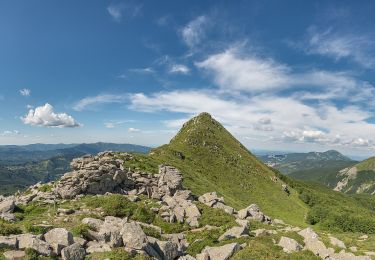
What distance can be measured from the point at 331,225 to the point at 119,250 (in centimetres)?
8573

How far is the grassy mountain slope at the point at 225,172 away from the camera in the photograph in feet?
340

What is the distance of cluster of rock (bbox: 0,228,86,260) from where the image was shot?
23.5 meters

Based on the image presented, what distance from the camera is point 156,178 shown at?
72.9 meters

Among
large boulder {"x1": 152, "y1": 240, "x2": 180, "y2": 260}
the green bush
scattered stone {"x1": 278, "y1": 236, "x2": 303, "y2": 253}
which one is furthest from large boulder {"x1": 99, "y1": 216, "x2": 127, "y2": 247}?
scattered stone {"x1": 278, "y1": 236, "x2": 303, "y2": 253}

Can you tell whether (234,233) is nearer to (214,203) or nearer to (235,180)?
(214,203)

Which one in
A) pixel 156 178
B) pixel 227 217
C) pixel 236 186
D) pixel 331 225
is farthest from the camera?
pixel 236 186

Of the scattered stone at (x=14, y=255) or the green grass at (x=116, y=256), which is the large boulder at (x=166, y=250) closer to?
the green grass at (x=116, y=256)

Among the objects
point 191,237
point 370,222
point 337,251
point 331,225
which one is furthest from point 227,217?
point 370,222

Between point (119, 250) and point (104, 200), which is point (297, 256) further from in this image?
point (104, 200)

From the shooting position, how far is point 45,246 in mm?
24062

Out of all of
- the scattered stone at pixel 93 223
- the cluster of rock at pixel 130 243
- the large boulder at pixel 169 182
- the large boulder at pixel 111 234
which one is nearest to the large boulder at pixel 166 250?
the cluster of rock at pixel 130 243

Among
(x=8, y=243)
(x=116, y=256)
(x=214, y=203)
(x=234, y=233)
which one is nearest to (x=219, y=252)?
(x=234, y=233)

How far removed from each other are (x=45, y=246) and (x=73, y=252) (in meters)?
2.11

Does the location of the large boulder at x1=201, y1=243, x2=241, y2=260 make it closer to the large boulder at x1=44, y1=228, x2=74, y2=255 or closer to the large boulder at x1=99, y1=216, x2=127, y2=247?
the large boulder at x1=99, y1=216, x2=127, y2=247
